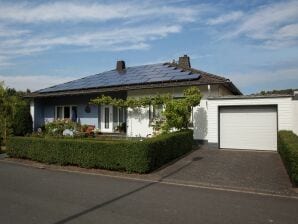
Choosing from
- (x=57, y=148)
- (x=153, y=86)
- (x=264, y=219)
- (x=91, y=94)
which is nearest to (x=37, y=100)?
(x=91, y=94)

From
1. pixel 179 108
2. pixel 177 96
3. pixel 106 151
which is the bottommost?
pixel 106 151

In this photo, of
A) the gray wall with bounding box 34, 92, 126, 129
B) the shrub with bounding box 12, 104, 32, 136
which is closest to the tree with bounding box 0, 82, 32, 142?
the shrub with bounding box 12, 104, 32, 136

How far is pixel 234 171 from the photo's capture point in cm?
1306

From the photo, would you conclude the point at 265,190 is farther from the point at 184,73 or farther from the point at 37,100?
the point at 37,100

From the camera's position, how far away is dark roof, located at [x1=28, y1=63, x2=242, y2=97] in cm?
2062

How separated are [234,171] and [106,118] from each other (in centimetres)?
1367

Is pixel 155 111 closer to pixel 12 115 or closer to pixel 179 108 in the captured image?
pixel 179 108

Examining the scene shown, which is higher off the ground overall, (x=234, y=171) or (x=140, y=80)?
(x=140, y=80)

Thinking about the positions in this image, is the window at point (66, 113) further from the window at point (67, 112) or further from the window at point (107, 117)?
the window at point (107, 117)

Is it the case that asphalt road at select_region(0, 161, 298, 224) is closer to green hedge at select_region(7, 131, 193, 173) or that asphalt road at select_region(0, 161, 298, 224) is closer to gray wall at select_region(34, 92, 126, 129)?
green hedge at select_region(7, 131, 193, 173)

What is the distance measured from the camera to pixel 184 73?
72.4ft

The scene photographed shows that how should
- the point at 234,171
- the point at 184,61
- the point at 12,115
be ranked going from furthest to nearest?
1. the point at 184,61
2. the point at 12,115
3. the point at 234,171

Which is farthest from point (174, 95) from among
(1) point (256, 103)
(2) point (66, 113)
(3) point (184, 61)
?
(2) point (66, 113)

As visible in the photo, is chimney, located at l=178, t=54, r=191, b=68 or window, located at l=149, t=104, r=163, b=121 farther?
chimney, located at l=178, t=54, r=191, b=68
